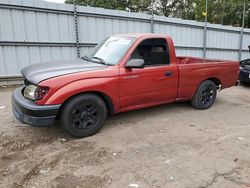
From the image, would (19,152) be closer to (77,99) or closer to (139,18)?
(77,99)

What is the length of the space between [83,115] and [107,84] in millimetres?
664

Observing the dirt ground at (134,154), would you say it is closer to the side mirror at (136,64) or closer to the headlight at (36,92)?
the headlight at (36,92)

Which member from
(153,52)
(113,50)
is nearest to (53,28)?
(113,50)

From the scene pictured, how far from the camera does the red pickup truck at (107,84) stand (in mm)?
3688

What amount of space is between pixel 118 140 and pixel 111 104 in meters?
0.67

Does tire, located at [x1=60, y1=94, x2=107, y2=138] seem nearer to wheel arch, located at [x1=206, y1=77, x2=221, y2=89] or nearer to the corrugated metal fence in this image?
wheel arch, located at [x1=206, y1=77, x2=221, y2=89]

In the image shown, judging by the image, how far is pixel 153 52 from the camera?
195 inches

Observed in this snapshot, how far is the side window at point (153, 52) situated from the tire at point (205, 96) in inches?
50.0

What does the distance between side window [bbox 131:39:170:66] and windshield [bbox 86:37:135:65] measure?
229mm

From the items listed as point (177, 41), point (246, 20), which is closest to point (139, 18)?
point (177, 41)

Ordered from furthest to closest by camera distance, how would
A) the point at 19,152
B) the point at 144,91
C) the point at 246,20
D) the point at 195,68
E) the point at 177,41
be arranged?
1. the point at 246,20
2. the point at 177,41
3. the point at 195,68
4. the point at 144,91
5. the point at 19,152

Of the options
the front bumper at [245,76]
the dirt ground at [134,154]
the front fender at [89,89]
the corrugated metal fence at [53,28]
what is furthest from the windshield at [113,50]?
the front bumper at [245,76]

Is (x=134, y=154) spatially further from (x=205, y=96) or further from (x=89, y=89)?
(x=205, y=96)

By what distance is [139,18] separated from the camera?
991cm
